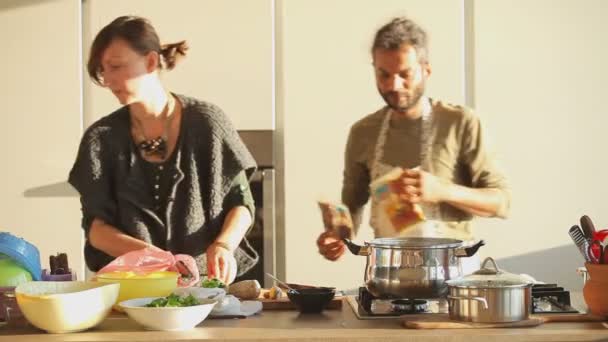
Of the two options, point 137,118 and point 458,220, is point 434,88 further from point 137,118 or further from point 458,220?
point 137,118

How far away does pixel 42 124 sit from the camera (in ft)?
10.2

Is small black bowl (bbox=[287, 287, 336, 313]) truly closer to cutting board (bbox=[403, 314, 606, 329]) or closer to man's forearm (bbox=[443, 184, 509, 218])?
cutting board (bbox=[403, 314, 606, 329])

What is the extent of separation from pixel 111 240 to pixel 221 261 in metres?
0.37

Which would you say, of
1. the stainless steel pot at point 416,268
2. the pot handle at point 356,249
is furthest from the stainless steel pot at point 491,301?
the pot handle at point 356,249

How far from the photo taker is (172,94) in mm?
3125

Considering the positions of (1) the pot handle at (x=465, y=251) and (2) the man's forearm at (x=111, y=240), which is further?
(2) the man's forearm at (x=111, y=240)

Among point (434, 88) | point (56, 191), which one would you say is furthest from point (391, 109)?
point (56, 191)

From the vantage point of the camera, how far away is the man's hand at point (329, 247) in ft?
10.2

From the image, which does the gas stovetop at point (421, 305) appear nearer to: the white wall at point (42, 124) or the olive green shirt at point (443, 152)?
the olive green shirt at point (443, 152)

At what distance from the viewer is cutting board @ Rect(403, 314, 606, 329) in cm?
180

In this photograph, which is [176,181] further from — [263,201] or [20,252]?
[20,252]

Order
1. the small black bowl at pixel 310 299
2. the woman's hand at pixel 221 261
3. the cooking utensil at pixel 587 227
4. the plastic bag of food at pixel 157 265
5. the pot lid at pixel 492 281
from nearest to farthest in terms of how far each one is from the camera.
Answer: the pot lid at pixel 492 281
the cooking utensil at pixel 587 227
the small black bowl at pixel 310 299
the plastic bag of food at pixel 157 265
the woman's hand at pixel 221 261

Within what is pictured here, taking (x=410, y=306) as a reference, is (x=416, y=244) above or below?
above

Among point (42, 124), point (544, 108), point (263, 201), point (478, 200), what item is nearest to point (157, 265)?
point (263, 201)
